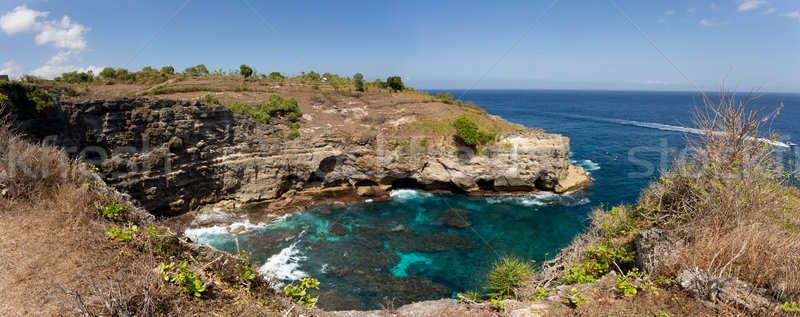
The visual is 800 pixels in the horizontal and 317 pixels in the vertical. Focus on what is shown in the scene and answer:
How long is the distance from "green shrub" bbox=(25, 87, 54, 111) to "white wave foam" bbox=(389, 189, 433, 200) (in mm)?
21471

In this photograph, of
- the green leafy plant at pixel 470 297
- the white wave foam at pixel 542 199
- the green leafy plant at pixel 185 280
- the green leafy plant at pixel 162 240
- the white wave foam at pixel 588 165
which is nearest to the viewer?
the green leafy plant at pixel 185 280

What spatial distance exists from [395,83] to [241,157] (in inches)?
970

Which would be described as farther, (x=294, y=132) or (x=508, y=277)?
(x=294, y=132)

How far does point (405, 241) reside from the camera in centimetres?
2086

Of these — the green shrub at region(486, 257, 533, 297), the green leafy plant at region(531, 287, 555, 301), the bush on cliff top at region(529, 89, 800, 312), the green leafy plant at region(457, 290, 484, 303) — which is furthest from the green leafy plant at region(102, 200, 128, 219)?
the bush on cliff top at region(529, 89, 800, 312)

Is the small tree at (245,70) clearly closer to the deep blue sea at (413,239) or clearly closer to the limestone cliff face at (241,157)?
the limestone cliff face at (241,157)

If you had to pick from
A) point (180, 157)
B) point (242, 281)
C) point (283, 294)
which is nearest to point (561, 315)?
point (283, 294)

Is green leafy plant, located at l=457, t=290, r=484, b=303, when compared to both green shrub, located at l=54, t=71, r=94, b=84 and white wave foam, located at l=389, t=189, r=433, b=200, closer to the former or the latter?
white wave foam, located at l=389, t=189, r=433, b=200

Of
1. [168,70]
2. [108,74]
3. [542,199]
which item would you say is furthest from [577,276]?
[168,70]

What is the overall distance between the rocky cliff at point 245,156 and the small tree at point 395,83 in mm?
16870

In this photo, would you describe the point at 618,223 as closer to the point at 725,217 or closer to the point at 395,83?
Result: the point at 725,217

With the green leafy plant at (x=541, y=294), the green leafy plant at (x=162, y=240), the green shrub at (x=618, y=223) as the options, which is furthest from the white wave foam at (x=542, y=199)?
the green leafy plant at (x=162, y=240)

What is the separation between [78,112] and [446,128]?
25.1m

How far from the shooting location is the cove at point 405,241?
1653 centimetres
